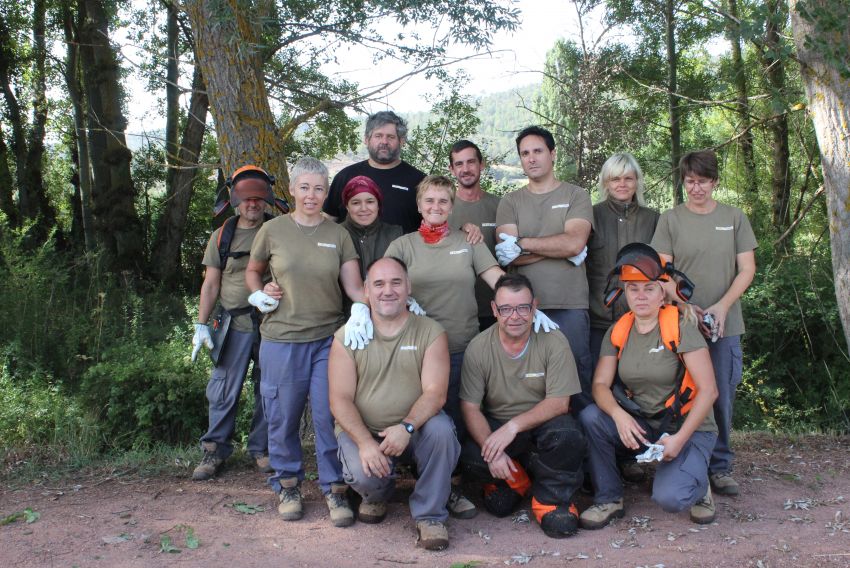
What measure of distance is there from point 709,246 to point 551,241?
0.98m

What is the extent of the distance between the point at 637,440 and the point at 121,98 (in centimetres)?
1295

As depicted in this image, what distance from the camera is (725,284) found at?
4.57 metres

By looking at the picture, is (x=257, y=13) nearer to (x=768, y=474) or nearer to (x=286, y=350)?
(x=286, y=350)

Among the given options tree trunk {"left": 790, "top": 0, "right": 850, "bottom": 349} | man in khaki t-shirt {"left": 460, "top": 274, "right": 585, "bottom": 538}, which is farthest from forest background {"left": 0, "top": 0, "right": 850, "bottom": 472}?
man in khaki t-shirt {"left": 460, "top": 274, "right": 585, "bottom": 538}

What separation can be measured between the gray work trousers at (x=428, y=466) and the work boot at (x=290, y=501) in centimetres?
40

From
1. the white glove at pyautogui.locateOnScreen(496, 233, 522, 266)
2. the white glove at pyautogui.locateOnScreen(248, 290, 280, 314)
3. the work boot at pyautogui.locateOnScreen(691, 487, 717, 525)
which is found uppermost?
the white glove at pyautogui.locateOnScreen(496, 233, 522, 266)

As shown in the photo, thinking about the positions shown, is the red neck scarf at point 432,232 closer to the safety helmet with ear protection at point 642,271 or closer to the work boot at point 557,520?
the safety helmet with ear protection at point 642,271

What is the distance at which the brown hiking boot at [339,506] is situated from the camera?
418cm

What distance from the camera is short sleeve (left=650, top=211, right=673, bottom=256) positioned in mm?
Answer: 4637

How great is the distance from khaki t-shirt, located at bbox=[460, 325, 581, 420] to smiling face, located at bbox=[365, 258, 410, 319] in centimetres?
55

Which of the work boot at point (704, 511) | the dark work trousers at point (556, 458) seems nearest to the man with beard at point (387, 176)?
the dark work trousers at point (556, 458)

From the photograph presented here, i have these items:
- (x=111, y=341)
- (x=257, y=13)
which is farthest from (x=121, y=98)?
(x=257, y=13)

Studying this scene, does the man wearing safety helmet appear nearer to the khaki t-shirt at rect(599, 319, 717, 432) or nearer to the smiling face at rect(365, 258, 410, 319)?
the smiling face at rect(365, 258, 410, 319)

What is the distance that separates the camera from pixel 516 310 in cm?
412
